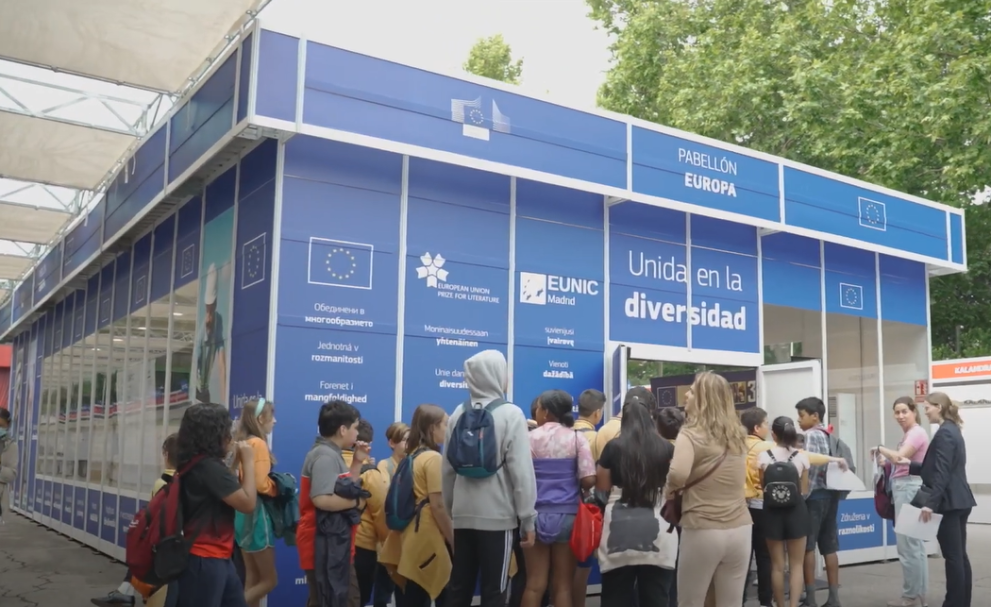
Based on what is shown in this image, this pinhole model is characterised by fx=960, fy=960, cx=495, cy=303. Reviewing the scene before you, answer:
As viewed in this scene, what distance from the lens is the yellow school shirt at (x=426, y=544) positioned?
5199 millimetres

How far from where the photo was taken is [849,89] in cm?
1662

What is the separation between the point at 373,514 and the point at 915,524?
12.4 ft

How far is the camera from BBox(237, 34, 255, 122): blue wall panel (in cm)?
682

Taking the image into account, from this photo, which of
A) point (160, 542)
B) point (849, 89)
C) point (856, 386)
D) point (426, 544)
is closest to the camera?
point (160, 542)

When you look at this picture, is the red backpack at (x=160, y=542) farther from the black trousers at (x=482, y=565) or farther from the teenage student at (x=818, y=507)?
the teenage student at (x=818, y=507)

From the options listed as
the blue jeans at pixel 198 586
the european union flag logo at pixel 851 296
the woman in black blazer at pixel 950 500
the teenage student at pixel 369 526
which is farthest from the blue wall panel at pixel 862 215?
the blue jeans at pixel 198 586

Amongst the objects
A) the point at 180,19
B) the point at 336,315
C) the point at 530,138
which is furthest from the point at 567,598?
the point at 180,19

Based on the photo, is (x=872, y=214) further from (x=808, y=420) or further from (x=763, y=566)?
(x=763, y=566)

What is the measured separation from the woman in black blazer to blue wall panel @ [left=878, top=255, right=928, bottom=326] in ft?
16.2

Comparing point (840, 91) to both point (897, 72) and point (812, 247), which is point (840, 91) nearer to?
point (897, 72)

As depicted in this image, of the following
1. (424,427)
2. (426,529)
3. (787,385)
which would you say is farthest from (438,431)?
(787,385)

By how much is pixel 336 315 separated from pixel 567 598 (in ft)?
9.49

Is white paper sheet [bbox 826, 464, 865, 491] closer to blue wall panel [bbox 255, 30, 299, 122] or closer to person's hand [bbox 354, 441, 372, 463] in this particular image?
person's hand [bbox 354, 441, 372, 463]

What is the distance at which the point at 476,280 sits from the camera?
794 centimetres
